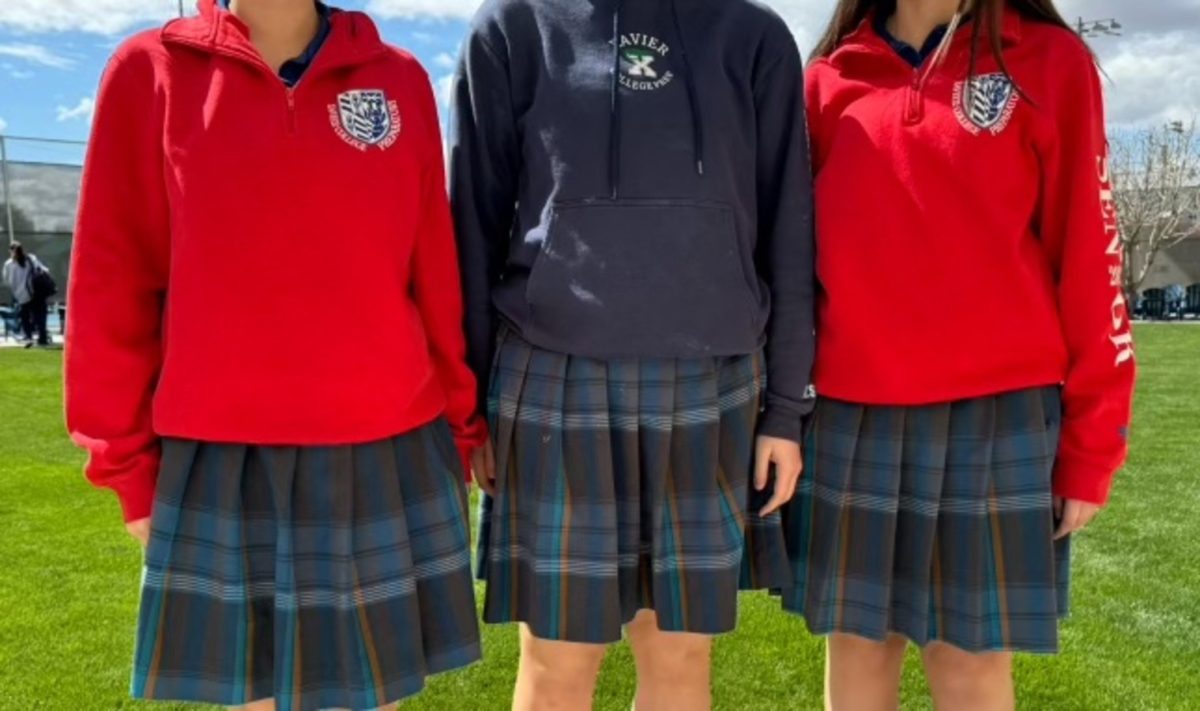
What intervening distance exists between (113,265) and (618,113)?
870 mm

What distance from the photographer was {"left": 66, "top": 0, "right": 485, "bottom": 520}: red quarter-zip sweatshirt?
1.68m

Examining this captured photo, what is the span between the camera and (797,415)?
2.02 metres

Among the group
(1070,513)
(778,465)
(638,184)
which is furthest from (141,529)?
(1070,513)

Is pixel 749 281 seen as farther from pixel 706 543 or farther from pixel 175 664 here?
pixel 175 664

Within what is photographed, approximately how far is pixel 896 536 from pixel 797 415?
1.10ft

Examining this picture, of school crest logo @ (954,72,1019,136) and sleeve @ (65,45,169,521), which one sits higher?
school crest logo @ (954,72,1019,136)

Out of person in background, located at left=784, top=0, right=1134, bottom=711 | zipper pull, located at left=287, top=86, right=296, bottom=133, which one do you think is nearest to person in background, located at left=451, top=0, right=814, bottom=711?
person in background, located at left=784, top=0, right=1134, bottom=711

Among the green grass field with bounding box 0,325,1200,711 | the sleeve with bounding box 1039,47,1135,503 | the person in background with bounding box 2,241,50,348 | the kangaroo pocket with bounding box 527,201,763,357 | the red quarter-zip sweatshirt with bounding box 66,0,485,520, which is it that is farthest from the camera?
the person in background with bounding box 2,241,50,348

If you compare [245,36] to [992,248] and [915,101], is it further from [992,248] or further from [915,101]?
[992,248]

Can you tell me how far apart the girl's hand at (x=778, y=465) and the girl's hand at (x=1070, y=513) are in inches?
19.9

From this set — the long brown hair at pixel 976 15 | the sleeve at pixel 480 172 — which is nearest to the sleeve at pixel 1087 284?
Answer: the long brown hair at pixel 976 15

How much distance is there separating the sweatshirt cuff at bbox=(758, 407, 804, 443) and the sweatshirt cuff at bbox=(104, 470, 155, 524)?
1078 millimetres

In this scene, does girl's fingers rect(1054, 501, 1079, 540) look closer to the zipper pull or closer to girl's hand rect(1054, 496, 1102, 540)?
girl's hand rect(1054, 496, 1102, 540)

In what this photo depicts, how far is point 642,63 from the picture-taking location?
6.30ft
